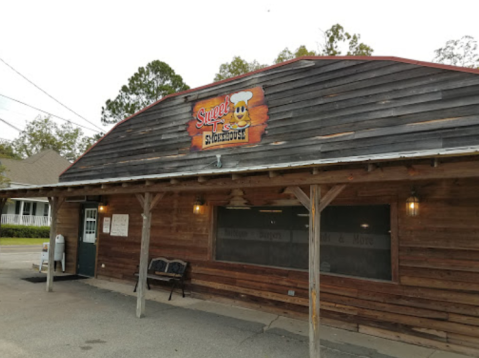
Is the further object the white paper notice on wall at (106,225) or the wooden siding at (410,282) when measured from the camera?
the white paper notice on wall at (106,225)

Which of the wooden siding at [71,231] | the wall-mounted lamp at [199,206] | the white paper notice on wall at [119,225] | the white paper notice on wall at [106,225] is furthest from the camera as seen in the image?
the wooden siding at [71,231]

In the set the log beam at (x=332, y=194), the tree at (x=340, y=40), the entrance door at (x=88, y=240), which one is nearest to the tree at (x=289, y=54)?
the tree at (x=340, y=40)

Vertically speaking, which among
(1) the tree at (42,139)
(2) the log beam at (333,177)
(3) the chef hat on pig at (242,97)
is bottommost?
(2) the log beam at (333,177)

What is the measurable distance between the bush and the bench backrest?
19209 mm

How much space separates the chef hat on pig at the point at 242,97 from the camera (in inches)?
294

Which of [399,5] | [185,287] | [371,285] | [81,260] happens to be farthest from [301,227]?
[399,5]

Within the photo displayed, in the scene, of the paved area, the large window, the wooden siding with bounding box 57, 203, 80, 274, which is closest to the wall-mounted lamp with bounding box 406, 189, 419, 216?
the large window

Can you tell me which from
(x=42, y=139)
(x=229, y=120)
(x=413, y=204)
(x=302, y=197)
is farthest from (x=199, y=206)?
(x=42, y=139)

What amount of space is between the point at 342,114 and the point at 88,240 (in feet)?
28.0

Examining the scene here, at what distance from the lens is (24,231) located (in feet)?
73.8

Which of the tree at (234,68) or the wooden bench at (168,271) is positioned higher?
the tree at (234,68)

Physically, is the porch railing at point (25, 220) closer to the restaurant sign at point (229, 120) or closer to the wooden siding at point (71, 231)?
the wooden siding at point (71, 231)

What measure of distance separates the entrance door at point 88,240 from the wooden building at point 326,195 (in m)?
1.32

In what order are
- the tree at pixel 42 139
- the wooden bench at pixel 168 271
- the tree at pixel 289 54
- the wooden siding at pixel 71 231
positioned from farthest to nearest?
1. the tree at pixel 42 139
2. the tree at pixel 289 54
3. the wooden siding at pixel 71 231
4. the wooden bench at pixel 168 271
